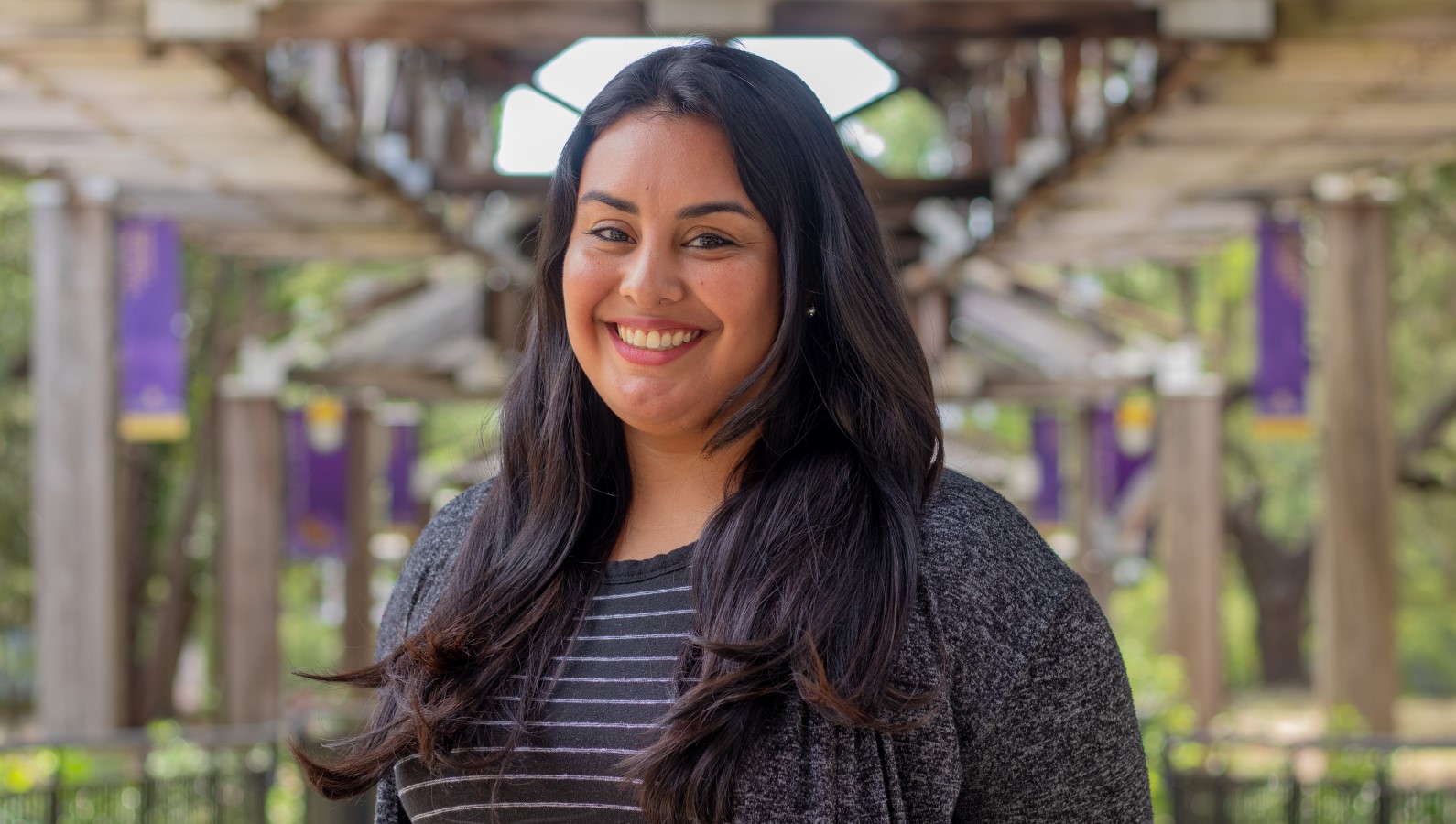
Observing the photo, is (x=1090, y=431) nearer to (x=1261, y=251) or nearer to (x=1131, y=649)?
(x=1131, y=649)

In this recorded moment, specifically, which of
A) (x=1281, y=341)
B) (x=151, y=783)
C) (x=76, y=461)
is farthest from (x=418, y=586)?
(x=1281, y=341)

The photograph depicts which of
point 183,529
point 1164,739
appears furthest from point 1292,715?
point 1164,739

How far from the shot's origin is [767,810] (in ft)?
5.14

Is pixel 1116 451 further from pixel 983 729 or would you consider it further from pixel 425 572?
pixel 983 729

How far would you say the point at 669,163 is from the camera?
169 centimetres

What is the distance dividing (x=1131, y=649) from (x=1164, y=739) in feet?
12.1

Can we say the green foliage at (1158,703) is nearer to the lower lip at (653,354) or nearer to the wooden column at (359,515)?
the lower lip at (653,354)

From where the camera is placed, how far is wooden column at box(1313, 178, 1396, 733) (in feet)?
26.4

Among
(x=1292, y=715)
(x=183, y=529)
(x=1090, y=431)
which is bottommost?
(x=1292, y=715)

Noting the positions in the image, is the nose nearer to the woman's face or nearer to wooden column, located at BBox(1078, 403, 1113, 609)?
the woman's face

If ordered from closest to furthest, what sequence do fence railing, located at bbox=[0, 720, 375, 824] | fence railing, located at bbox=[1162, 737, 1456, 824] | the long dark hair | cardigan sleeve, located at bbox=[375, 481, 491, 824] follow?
the long dark hair → cardigan sleeve, located at bbox=[375, 481, 491, 824] → fence railing, located at bbox=[0, 720, 375, 824] → fence railing, located at bbox=[1162, 737, 1456, 824]

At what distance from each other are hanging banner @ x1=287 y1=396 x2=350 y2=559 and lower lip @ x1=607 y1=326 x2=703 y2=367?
1251 cm

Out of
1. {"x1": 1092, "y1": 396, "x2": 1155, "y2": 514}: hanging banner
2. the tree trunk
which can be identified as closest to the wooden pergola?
{"x1": 1092, "y1": 396, "x2": 1155, "y2": 514}: hanging banner

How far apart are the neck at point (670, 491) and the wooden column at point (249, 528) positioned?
10058mm
